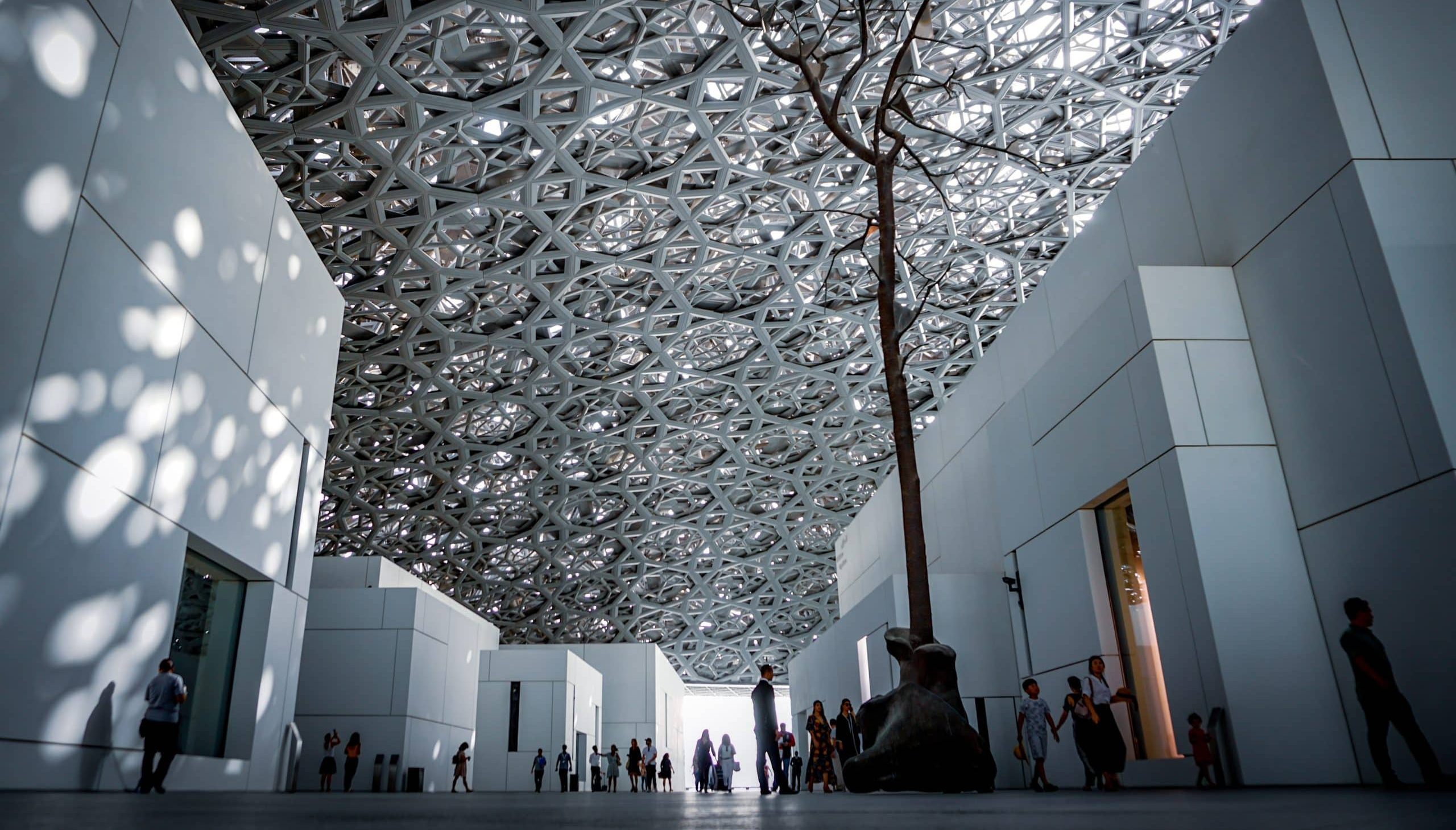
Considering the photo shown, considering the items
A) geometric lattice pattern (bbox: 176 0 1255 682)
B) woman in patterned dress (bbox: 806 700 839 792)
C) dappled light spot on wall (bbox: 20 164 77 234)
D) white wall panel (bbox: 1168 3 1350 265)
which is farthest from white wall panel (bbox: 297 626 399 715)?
white wall panel (bbox: 1168 3 1350 265)

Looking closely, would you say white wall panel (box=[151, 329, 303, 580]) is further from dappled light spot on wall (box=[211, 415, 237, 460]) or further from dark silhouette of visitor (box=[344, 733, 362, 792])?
dark silhouette of visitor (box=[344, 733, 362, 792])

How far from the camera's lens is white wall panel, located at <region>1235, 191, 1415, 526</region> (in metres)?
7.33

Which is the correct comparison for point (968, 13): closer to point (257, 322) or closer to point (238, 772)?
point (257, 322)

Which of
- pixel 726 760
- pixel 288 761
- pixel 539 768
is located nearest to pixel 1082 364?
pixel 288 761

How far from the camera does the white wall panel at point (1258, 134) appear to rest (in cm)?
814

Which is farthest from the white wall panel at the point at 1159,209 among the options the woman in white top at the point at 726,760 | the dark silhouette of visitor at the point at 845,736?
the woman in white top at the point at 726,760

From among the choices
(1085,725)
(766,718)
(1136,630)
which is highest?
(1136,630)

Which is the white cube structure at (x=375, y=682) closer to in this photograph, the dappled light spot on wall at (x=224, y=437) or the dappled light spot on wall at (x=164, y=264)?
the dappled light spot on wall at (x=224, y=437)

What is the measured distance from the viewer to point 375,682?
20297mm

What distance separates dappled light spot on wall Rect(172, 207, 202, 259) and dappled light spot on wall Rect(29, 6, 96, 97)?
6.04 feet

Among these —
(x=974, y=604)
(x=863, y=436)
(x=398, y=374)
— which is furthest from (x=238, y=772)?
(x=863, y=436)

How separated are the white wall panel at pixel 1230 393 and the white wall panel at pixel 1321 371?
99 millimetres

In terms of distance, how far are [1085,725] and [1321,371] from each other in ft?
13.1

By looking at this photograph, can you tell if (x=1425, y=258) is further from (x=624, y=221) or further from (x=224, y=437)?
(x=624, y=221)
